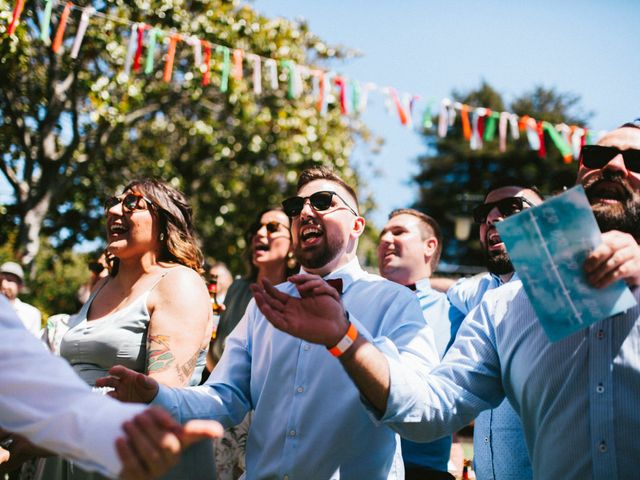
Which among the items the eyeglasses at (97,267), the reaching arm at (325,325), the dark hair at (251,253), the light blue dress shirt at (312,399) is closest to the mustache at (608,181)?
the light blue dress shirt at (312,399)

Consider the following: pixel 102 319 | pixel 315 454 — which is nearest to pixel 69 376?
pixel 315 454

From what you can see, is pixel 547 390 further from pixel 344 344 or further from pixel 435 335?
pixel 435 335

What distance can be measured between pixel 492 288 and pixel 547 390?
1.86 meters

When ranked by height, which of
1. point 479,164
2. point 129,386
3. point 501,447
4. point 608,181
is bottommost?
point 501,447

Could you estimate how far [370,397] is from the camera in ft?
6.19

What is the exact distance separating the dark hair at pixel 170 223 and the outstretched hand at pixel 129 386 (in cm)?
123

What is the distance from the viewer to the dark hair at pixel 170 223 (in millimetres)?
3443

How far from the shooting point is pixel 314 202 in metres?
3.06

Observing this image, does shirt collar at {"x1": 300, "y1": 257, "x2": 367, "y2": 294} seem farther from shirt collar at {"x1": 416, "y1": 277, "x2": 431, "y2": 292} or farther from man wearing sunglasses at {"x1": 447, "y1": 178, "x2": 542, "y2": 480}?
shirt collar at {"x1": 416, "y1": 277, "x2": 431, "y2": 292}

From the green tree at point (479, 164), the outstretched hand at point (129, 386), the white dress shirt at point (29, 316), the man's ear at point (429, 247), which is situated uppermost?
the green tree at point (479, 164)

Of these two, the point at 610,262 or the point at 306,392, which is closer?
the point at 610,262

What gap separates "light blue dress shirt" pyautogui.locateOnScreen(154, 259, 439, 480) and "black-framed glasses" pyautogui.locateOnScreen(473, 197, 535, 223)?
156 centimetres

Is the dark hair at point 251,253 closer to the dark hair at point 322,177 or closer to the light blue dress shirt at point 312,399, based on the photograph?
the dark hair at point 322,177

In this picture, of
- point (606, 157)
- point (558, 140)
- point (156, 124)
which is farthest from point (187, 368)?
point (156, 124)
